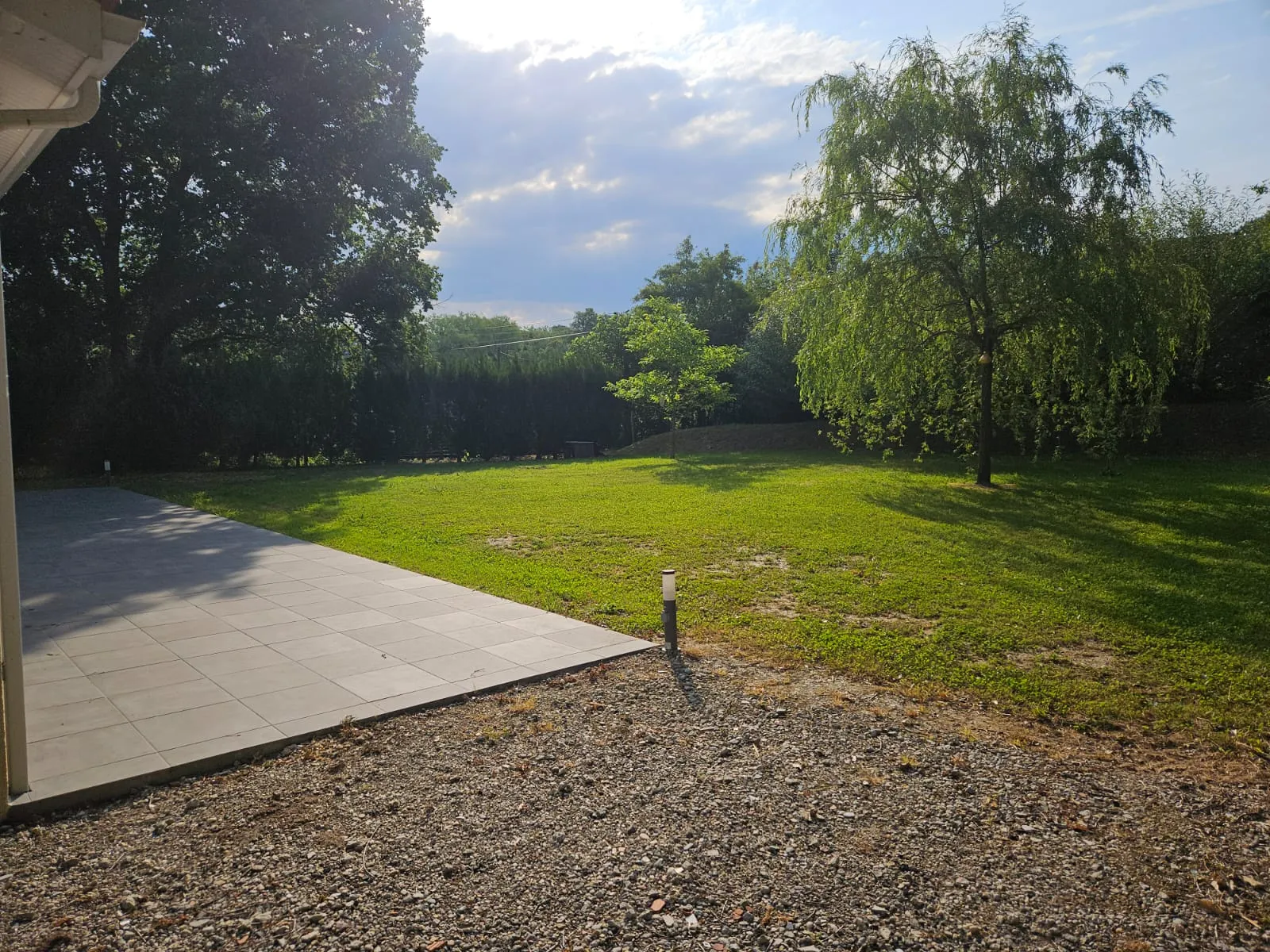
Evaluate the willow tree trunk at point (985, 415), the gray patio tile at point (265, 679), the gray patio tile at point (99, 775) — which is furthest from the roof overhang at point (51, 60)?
the willow tree trunk at point (985, 415)

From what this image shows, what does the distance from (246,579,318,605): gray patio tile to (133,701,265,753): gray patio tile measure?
267 cm

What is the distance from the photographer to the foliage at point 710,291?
38781 mm

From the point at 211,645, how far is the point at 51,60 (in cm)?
371

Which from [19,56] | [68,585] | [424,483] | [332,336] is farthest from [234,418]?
[19,56]

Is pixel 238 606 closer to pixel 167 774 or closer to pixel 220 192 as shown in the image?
pixel 167 774

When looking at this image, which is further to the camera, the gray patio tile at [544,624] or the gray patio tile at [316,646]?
the gray patio tile at [544,624]

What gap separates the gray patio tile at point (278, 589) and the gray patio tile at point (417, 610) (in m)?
1.08

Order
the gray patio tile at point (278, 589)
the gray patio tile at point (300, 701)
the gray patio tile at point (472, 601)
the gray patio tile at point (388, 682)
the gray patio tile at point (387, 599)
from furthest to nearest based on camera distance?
the gray patio tile at point (278, 589) < the gray patio tile at point (387, 599) < the gray patio tile at point (472, 601) < the gray patio tile at point (388, 682) < the gray patio tile at point (300, 701)

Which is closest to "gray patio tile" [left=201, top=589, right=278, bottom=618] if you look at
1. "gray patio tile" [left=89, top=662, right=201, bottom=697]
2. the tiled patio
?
the tiled patio

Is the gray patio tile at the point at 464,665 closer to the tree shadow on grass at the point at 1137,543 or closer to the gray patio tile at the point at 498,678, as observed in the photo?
the gray patio tile at the point at 498,678

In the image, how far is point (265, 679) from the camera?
15.6 ft

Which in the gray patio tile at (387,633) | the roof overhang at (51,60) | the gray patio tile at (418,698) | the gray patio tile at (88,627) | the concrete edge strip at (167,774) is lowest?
the concrete edge strip at (167,774)

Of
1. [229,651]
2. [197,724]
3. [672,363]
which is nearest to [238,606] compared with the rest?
[229,651]

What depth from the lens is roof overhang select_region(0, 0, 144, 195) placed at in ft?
9.32
